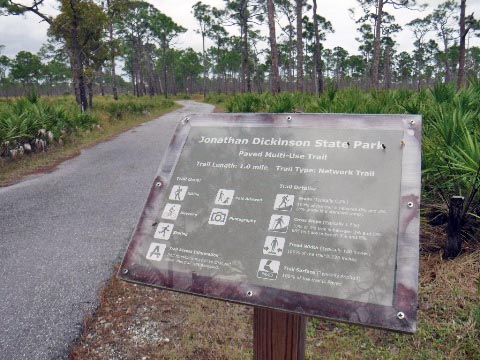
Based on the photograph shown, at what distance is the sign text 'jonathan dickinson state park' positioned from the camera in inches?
47.4

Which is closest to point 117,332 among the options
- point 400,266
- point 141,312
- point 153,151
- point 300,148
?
point 141,312

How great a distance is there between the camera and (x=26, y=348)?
89.8 inches

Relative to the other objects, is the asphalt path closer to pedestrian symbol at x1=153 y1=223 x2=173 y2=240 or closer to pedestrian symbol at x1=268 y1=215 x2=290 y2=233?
pedestrian symbol at x1=153 y1=223 x2=173 y2=240

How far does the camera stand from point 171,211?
1581mm

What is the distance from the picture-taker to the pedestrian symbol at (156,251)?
1470 mm

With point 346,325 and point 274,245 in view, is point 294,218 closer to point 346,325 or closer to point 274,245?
point 274,245

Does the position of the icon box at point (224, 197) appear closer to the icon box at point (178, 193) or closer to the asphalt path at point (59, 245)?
the icon box at point (178, 193)

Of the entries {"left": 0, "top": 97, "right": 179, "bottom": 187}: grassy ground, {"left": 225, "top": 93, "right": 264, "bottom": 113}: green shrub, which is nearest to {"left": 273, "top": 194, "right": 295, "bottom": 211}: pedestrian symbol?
{"left": 0, "top": 97, "right": 179, "bottom": 187}: grassy ground

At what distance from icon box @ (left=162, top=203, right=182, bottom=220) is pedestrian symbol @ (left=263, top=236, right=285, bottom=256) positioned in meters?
0.43

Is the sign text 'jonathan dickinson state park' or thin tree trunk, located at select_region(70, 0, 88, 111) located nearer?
the sign text 'jonathan dickinson state park'

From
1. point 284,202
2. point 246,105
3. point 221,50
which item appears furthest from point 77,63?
point 221,50

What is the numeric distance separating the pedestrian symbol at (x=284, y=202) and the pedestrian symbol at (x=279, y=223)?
35 millimetres

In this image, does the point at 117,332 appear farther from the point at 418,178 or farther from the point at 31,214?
the point at 31,214

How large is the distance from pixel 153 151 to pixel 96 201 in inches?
150
